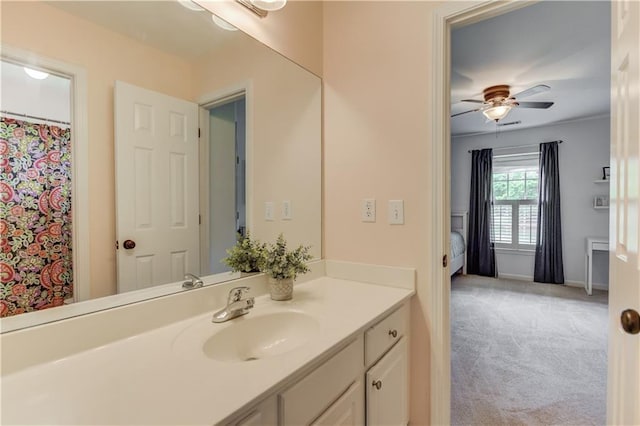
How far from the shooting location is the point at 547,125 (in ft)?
14.8

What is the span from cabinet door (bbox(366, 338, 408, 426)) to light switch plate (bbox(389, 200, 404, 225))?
55cm

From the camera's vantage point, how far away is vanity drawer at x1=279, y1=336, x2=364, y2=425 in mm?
751

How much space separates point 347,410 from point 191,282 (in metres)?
0.70

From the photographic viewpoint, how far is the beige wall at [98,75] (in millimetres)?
811

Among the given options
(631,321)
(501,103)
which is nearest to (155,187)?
(631,321)

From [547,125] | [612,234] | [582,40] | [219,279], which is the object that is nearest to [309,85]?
[219,279]

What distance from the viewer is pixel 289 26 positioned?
61.6 inches

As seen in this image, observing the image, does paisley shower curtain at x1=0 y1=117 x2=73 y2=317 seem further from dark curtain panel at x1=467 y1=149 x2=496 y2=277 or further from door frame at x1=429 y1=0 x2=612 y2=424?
dark curtain panel at x1=467 y1=149 x2=496 y2=277

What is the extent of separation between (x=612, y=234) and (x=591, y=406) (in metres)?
1.49

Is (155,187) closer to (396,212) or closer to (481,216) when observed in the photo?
(396,212)

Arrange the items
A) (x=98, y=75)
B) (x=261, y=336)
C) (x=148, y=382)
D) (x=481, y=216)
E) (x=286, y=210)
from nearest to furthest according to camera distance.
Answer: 1. (x=148, y=382)
2. (x=98, y=75)
3. (x=261, y=336)
4. (x=286, y=210)
5. (x=481, y=216)

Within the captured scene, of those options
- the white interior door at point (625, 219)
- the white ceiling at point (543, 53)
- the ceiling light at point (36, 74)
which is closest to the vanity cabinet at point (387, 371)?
the white interior door at point (625, 219)

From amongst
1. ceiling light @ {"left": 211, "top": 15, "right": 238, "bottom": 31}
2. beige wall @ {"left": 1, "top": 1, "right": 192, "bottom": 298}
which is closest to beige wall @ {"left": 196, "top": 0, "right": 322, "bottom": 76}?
ceiling light @ {"left": 211, "top": 15, "right": 238, "bottom": 31}

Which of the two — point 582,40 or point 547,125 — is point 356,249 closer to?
point 582,40
